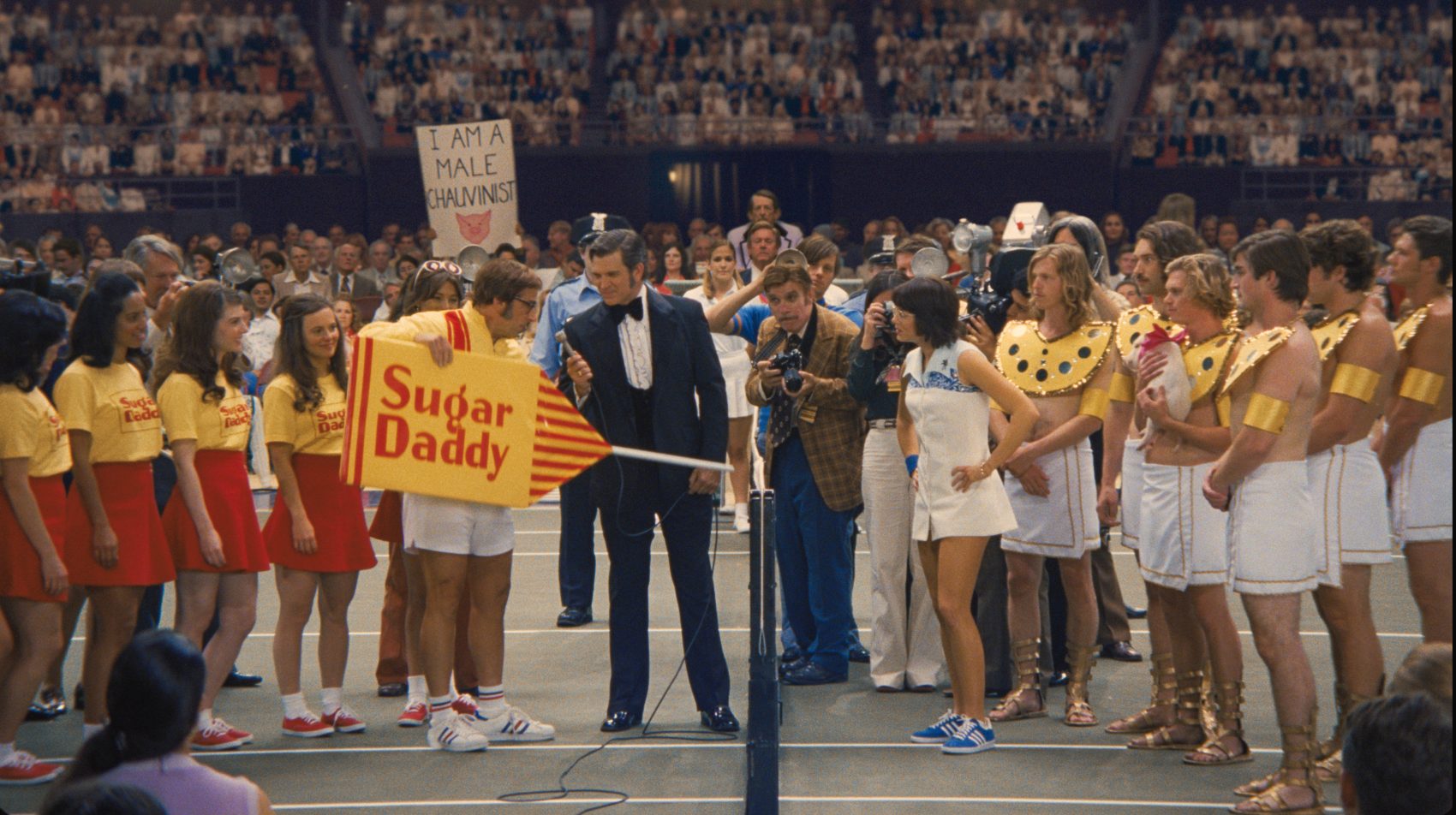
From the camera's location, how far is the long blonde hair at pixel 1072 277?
6.71m

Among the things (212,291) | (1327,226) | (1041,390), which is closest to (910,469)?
(1041,390)

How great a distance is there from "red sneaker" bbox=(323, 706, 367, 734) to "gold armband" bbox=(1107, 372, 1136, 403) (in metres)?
3.31

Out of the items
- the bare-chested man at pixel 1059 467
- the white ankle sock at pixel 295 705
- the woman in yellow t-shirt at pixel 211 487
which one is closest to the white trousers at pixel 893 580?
the bare-chested man at pixel 1059 467

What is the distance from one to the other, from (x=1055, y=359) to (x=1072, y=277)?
34 centimetres

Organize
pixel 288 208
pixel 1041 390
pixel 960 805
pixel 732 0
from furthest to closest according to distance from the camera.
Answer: pixel 732 0, pixel 288 208, pixel 1041 390, pixel 960 805

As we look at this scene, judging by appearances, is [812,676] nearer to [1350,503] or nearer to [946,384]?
[946,384]

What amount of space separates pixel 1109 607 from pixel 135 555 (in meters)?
4.52

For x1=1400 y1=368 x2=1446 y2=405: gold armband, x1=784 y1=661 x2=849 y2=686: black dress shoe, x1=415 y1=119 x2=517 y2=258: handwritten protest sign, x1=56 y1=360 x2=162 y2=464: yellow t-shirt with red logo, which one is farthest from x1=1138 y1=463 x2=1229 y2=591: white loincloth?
x1=415 y1=119 x2=517 y2=258: handwritten protest sign

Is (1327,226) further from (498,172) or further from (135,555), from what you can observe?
(498,172)

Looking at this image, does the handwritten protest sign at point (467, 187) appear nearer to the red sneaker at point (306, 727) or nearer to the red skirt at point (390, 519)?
the red skirt at point (390, 519)

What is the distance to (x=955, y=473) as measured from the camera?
6301mm

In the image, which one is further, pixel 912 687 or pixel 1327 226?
pixel 912 687

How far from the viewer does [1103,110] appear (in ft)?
85.9

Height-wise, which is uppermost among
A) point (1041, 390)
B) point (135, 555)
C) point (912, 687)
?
point (1041, 390)
